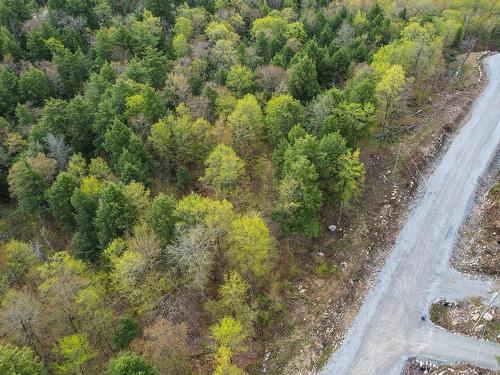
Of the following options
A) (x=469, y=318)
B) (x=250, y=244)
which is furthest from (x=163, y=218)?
(x=469, y=318)

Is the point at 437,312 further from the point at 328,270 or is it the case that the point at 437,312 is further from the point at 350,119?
the point at 350,119

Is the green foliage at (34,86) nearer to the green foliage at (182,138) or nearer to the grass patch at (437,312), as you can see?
the green foliage at (182,138)

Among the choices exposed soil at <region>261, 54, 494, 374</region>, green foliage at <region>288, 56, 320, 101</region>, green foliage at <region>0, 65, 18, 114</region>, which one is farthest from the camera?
green foliage at <region>0, 65, 18, 114</region>

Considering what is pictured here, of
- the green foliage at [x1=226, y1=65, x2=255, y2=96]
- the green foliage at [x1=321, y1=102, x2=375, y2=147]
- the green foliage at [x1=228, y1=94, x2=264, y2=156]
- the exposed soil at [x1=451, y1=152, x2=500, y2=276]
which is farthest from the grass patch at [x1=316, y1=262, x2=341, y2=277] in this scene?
the green foliage at [x1=226, y1=65, x2=255, y2=96]

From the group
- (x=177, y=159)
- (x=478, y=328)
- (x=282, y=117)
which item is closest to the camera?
(x=478, y=328)

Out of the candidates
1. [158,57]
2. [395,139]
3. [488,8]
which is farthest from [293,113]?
[488,8]

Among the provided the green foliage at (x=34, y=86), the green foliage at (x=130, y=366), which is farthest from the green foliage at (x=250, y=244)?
the green foliage at (x=34, y=86)

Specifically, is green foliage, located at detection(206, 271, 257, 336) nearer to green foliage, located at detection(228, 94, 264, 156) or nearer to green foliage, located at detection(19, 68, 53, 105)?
green foliage, located at detection(228, 94, 264, 156)
